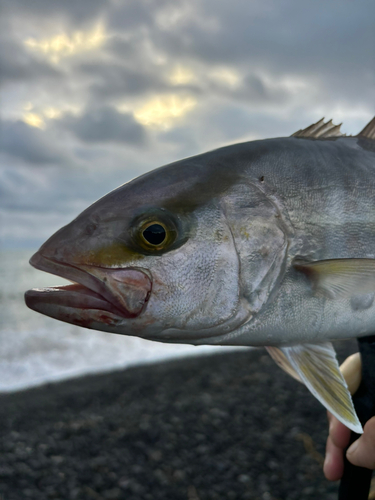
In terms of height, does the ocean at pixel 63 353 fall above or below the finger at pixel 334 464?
below

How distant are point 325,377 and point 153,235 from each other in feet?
2.85

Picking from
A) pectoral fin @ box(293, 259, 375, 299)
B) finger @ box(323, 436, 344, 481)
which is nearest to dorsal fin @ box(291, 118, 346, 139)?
pectoral fin @ box(293, 259, 375, 299)

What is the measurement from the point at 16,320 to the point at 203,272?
69.7 feet

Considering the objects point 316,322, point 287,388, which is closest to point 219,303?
point 316,322

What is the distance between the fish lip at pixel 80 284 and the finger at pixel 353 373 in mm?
1508

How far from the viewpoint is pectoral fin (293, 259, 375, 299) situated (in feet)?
5.33

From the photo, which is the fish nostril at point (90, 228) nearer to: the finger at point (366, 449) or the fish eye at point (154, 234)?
the fish eye at point (154, 234)

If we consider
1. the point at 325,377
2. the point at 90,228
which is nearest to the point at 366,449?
the point at 325,377

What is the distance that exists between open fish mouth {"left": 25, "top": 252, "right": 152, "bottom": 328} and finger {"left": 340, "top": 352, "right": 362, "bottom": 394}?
4.95ft

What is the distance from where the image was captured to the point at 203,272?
5.22 feet

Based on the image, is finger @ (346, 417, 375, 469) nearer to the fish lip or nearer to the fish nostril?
the fish lip

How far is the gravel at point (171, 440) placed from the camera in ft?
20.2

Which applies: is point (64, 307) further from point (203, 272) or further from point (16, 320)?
point (16, 320)

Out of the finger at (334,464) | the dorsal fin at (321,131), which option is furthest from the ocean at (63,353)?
the dorsal fin at (321,131)
